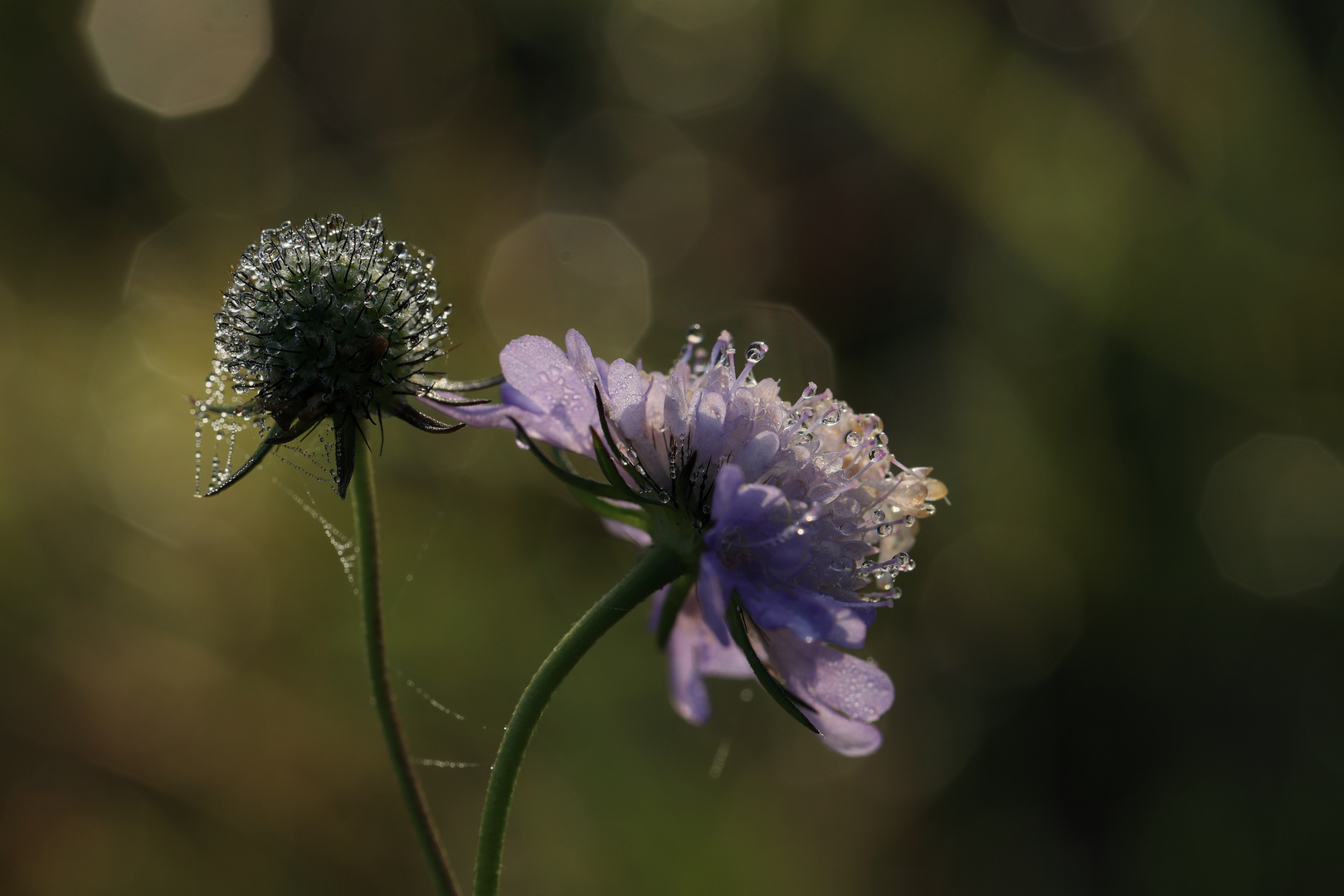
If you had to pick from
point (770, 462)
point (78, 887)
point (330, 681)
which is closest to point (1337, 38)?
point (770, 462)

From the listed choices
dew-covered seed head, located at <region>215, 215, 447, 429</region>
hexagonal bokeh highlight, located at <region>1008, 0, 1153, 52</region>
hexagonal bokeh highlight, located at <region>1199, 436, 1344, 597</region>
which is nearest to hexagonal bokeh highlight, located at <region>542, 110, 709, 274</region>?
hexagonal bokeh highlight, located at <region>1008, 0, 1153, 52</region>

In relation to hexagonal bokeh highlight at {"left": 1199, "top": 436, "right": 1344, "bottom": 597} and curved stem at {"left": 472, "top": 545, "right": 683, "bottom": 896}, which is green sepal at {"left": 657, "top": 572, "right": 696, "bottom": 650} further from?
hexagonal bokeh highlight at {"left": 1199, "top": 436, "right": 1344, "bottom": 597}

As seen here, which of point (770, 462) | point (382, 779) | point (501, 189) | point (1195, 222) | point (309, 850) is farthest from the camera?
point (501, 189)

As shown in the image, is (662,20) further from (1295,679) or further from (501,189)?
(1295,679)

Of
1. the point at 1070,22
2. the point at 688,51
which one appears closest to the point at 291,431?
the point at 1070,22

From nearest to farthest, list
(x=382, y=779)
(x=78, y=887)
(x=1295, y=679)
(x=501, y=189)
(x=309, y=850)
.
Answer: (x=78, y=887) < (x=309, y=850) < (x=382, y=779) < (x=1295, y=679) < (x=501, y=189)
